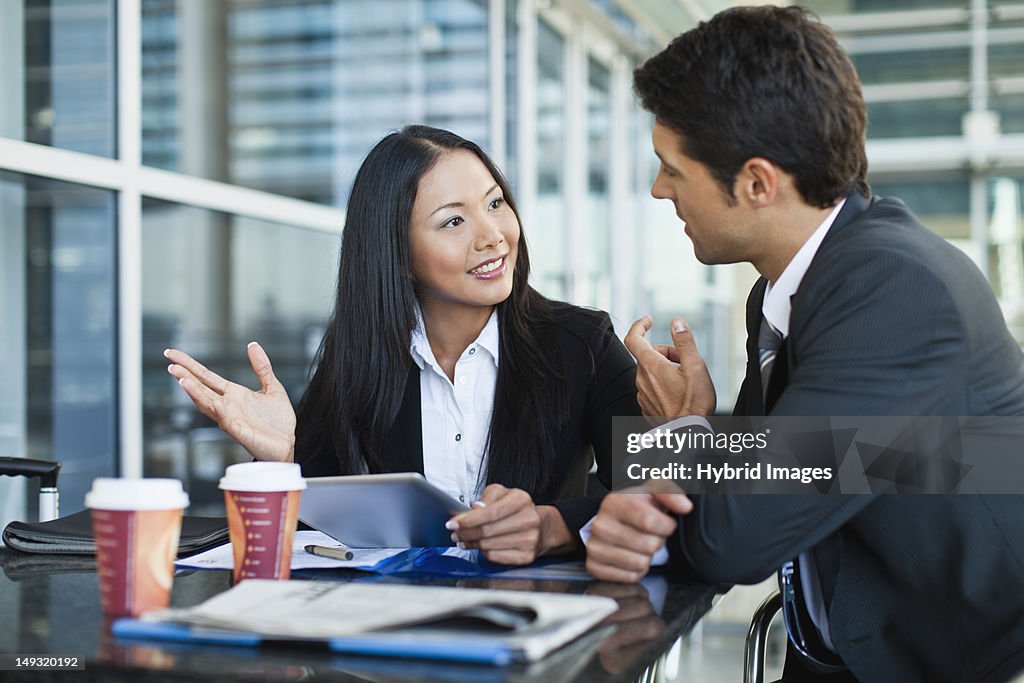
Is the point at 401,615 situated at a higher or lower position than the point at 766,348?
lower

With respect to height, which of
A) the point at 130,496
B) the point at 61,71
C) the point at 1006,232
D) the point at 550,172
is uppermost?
the point at 550,172

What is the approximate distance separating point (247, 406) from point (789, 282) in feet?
2.54

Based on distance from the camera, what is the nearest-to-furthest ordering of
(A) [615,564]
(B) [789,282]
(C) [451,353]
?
(A) [615,564] < (B) [789,282] < (C) [451,353]

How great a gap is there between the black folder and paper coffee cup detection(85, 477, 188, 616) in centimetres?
36

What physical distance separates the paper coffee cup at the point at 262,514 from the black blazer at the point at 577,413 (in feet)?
2.20

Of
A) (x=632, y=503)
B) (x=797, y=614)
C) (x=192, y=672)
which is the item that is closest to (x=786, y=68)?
(x=632, y=503)

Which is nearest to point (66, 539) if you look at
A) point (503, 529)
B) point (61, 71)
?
point (503, 529)

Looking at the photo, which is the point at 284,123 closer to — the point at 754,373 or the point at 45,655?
the point at 754,373

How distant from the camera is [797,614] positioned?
135 cm

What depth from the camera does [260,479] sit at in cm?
108

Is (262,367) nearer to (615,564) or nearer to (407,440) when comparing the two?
(407,440)

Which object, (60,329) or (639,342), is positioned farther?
(60,329)

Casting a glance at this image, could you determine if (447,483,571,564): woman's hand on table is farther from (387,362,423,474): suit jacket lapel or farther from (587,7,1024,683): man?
(387,362,423,474): suit jacket lapel

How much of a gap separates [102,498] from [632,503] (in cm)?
54
